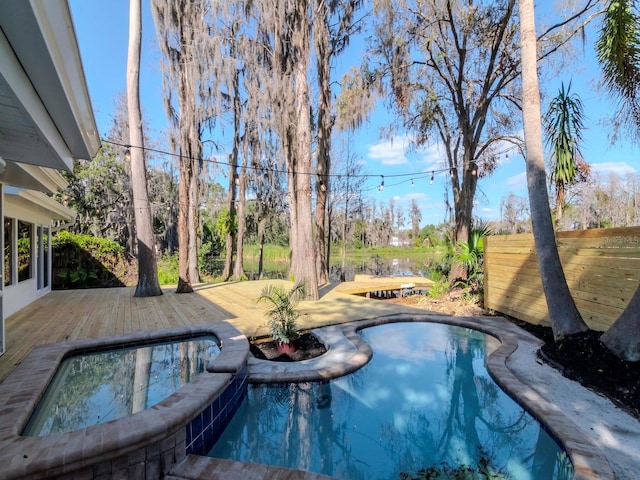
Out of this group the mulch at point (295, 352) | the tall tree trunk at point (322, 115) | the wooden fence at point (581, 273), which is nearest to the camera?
the wooden fence at point (581, 273)

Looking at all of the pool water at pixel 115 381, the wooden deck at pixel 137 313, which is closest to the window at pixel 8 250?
the wooden deck at pixel 137 313

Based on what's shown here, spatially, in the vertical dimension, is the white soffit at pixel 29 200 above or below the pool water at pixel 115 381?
above

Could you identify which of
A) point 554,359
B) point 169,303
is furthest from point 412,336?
point 169,303

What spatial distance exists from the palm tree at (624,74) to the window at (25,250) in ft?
29.2

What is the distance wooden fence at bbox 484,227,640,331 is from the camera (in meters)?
3.47

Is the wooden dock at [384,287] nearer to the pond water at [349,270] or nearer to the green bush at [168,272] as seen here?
the pond water at [349,270]

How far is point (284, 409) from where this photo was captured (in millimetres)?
2832

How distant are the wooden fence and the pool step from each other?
3758 mm

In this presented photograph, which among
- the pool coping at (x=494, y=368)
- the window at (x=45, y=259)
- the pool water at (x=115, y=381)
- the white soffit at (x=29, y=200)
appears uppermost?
the white soffit at (x=29, y=200)

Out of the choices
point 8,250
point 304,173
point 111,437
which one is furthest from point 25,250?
point 111,437

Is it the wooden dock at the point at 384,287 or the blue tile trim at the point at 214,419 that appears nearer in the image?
the blue tile trim at the point at 214,419

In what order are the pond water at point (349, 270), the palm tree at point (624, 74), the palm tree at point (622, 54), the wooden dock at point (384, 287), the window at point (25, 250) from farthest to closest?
the pond water at point (349, 270) < the wooden dock at point (384, 287) < the window at point (25, 250) < the palm tree at point (622, 54) < the palm tree at point (624, 74)

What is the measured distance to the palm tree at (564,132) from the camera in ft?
14.9

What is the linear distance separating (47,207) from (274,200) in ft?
35.0
